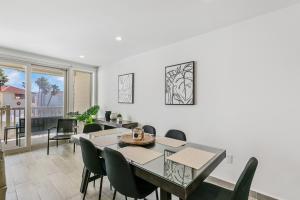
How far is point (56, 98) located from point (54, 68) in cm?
85

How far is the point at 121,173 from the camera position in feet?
4.52

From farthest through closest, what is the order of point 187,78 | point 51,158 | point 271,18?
point 51,158 < point 187,78 < point 271,18

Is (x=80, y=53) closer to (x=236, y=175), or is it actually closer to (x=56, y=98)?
(x=56, y=98)

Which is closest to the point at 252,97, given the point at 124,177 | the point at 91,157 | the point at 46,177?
the point at 124,177

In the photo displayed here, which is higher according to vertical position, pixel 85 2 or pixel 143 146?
pixel 85 2

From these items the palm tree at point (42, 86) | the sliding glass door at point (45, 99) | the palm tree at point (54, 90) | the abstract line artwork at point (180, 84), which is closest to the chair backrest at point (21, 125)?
the sliding glass door at point (45, 99)

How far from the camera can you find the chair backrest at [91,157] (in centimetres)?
174

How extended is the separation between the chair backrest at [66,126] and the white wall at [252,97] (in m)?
2.70

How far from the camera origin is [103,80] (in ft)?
16.2

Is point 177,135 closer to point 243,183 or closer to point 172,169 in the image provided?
point 172,169

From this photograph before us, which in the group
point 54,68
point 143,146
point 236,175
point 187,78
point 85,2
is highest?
point 85,2

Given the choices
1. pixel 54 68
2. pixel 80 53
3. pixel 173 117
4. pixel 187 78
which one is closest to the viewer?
pixel 187 78

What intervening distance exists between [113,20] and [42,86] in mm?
3214

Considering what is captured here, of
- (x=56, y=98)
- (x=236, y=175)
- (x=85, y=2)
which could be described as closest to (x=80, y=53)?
(x=56, y=98)
